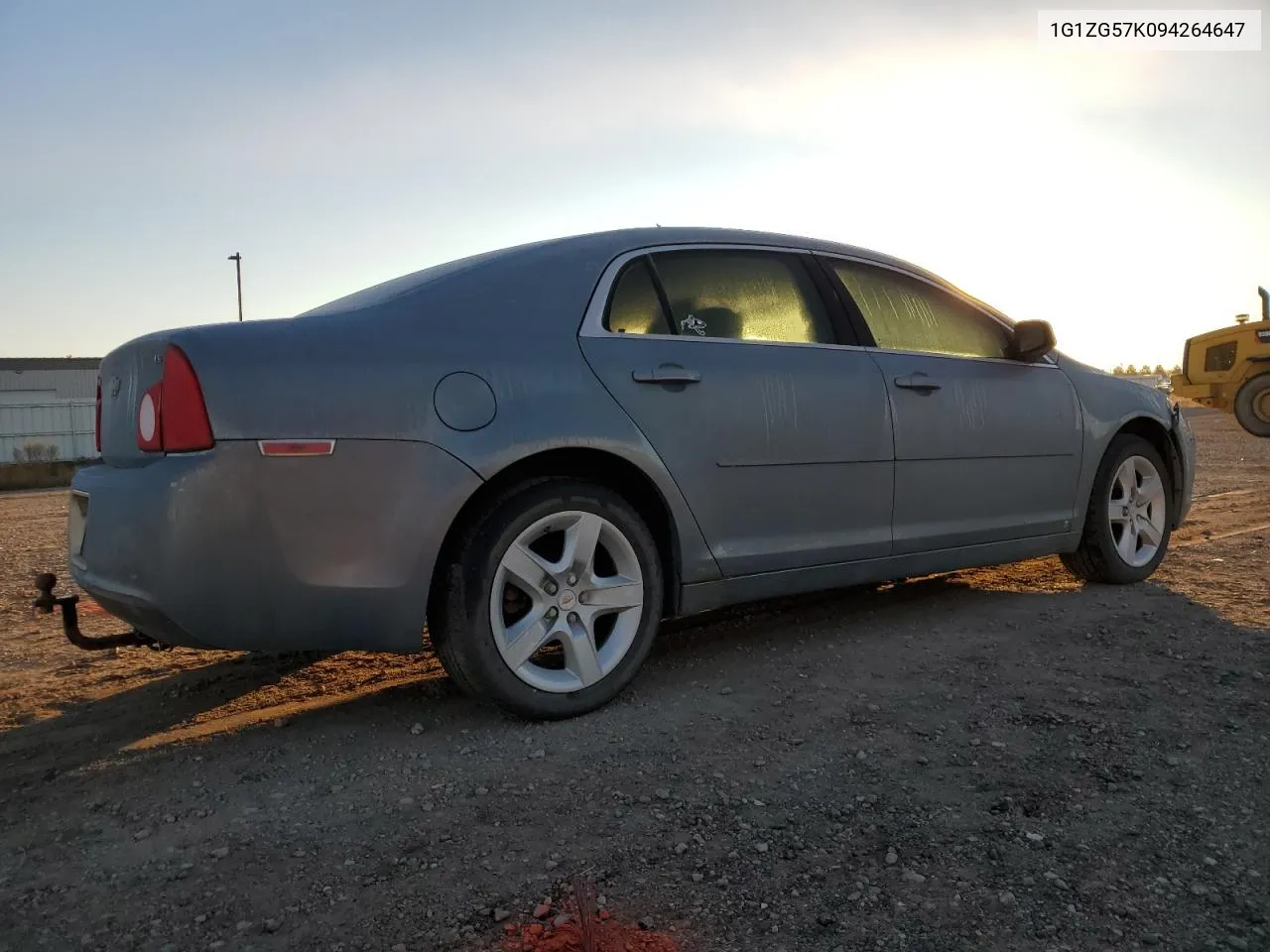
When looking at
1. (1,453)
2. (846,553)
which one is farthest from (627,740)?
(1,453)

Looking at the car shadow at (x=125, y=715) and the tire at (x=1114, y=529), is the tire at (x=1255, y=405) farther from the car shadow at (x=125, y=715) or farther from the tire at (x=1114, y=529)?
the car shadow at (x=125, y=715)

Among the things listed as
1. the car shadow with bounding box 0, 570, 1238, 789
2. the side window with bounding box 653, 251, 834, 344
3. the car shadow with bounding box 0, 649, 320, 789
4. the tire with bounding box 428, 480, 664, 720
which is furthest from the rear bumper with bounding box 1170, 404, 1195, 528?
the car shadow with bounding box 0, 649, 320, 789

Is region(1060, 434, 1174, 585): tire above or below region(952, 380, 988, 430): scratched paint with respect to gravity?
below

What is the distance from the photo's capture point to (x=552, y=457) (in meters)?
3.14

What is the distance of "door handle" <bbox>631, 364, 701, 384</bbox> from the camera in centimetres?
329

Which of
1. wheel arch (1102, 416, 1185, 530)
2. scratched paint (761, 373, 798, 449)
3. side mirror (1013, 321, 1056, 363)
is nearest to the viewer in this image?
scratched paint (761, 373, 798, 449)

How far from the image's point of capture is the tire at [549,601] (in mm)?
2930

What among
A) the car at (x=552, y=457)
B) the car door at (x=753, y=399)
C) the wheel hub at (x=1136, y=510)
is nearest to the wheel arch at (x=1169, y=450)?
the wheel hub at (x=1136, y=510)

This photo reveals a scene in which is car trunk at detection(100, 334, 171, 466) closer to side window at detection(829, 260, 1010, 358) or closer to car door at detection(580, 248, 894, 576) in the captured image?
car door at detection(580, 248, 894, 576)

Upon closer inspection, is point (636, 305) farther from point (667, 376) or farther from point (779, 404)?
point (779, 404)

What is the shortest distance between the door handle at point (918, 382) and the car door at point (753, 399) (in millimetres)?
139

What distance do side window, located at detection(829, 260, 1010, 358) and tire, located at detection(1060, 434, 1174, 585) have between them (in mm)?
878

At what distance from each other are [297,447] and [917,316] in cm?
268

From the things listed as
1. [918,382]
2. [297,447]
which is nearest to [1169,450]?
[918,382]
